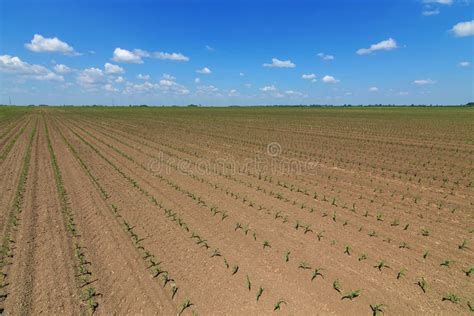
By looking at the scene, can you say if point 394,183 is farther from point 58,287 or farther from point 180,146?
point 180,146

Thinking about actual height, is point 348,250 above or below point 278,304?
above

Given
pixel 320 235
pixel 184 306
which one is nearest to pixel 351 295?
pixel 320 235

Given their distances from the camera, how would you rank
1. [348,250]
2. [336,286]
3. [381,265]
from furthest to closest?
[348,250]
[381,265]
[336,286]

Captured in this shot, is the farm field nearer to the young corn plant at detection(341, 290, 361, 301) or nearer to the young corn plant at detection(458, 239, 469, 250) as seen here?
the young corn plant at detection(341, 290, 361, 301)

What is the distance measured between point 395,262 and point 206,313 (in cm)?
396

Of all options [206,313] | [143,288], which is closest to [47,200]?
[143,288]

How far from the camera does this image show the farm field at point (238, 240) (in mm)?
4516

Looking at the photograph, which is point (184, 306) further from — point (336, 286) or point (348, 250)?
point (348, 250)

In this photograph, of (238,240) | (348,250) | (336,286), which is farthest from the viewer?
(238,240)

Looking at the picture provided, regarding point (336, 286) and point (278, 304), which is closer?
point (278, 304)

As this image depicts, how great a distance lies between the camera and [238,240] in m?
6.44

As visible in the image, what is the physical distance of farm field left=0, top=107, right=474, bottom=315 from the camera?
14.8ft

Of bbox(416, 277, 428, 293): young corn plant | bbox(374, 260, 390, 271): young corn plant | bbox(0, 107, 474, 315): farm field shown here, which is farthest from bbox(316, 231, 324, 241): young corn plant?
bbox(416, 277, 428, 293): young corn plant

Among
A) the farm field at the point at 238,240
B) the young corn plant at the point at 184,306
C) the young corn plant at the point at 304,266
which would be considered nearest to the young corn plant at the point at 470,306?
the farm field at the point at 238,240
